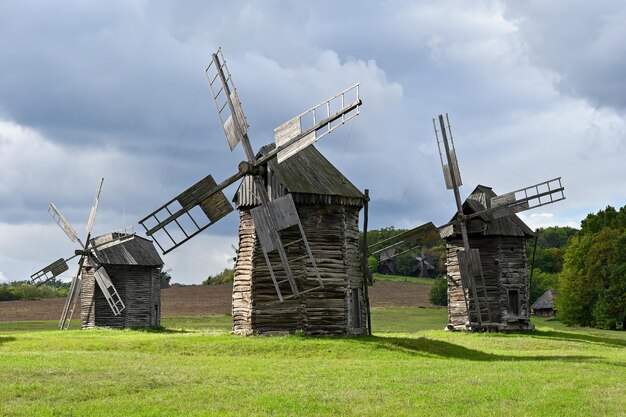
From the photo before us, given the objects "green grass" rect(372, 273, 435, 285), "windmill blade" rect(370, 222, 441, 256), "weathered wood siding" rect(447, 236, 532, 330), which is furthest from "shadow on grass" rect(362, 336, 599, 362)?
"green grass" rect(372, 273, 435, 285)

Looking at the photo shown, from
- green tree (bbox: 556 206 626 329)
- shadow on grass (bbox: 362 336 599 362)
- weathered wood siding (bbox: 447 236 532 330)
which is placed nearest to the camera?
shadow on grass (bbox: 362 336 599 362)

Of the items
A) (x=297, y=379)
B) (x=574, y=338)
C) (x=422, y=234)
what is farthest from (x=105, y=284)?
(x=297, y=379)

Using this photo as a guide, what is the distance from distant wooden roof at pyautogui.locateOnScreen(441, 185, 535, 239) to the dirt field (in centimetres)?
3794

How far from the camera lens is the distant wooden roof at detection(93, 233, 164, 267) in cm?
5322

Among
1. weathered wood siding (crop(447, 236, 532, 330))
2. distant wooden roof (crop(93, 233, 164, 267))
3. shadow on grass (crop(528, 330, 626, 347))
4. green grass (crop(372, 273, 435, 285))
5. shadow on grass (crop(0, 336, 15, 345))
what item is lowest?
shadow on grass (crop(528, 330, 626, 347))

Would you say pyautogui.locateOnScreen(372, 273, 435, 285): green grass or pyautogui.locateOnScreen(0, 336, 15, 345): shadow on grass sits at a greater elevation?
pyautogui.locateOnScreen(372, 273, 435, 285): green grass

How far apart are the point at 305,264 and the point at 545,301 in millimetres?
64790

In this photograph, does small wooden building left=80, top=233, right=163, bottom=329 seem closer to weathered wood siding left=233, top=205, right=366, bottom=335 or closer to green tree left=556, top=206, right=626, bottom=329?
weathered wood siding left=233, top=205, right=366, bottom=335

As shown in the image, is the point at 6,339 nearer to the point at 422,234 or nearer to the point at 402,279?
the point at 422,234

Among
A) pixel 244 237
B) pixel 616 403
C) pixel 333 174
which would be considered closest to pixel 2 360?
pixel 244 237

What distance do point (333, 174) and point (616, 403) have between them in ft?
65.1

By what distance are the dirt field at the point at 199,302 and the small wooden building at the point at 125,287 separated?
18.0 metres

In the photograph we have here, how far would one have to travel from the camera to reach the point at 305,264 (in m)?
32.1

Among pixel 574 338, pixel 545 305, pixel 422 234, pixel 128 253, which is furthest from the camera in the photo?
pixel 545 305
